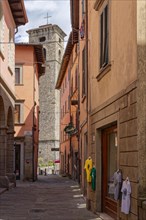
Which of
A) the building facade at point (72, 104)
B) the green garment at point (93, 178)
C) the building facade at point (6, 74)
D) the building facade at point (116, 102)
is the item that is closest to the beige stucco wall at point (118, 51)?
the building facade at point (116, 102)

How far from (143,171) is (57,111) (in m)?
57.2

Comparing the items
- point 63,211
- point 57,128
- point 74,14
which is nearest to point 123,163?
point 63,211

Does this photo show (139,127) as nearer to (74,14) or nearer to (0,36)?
(0,36)

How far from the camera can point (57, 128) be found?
6319 cm

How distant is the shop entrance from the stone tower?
152ft

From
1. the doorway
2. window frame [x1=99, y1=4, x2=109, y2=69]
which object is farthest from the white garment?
the doorway

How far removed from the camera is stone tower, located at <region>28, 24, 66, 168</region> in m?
62.3

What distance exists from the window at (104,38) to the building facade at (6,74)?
7.81m

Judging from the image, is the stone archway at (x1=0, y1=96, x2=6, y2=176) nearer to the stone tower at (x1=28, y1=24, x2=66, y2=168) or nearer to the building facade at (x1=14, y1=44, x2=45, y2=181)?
the building facade at (x1=14, y1=44, x2=45, y2=181)

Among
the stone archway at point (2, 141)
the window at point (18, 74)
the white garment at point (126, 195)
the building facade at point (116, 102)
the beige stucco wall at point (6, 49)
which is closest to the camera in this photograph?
the building facade at point (116, 102)

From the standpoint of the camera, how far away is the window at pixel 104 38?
11.0 metres

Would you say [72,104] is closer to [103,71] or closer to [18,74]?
[18,74]

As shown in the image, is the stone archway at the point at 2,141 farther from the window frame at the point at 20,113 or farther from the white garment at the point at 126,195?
the white garment at the point at 126,195

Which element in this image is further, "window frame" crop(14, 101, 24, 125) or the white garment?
"window frame" crop(14, 101, 24, 125)
